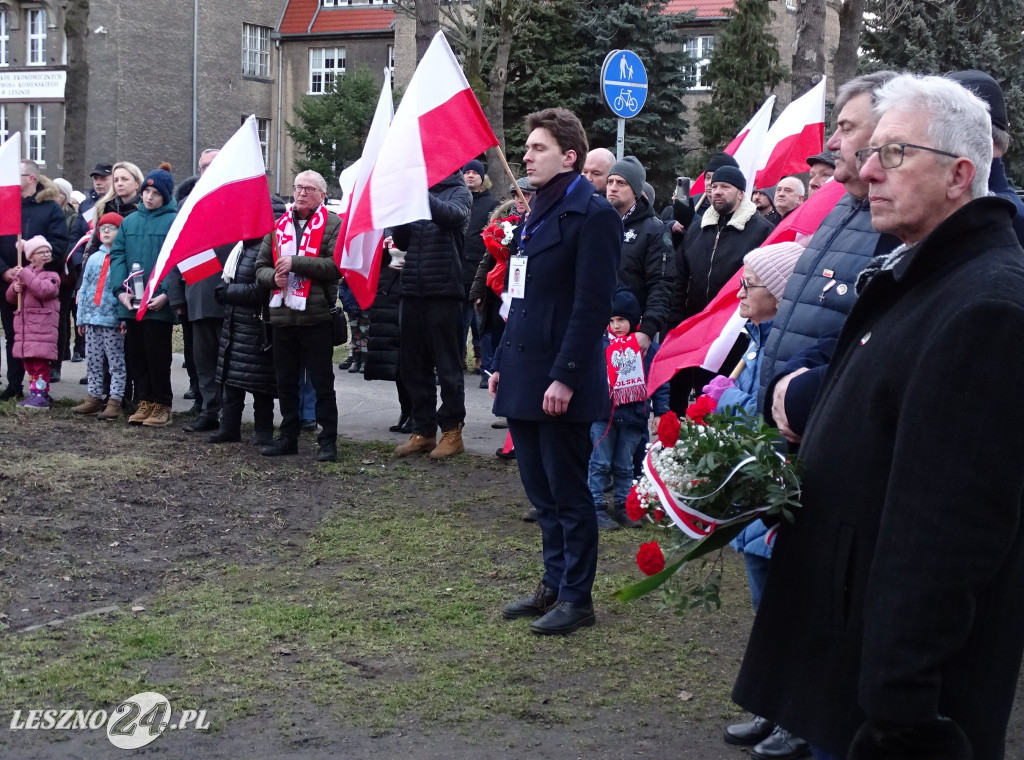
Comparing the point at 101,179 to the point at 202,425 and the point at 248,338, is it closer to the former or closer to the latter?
the point at 202,425

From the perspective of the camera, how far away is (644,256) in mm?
7410

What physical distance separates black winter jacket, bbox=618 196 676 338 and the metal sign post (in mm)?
3353

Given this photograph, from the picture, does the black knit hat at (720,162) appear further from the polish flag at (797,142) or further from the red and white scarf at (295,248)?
the red and white scarf at (295,248)

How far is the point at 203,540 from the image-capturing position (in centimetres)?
686

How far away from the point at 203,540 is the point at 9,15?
44827 millimetres

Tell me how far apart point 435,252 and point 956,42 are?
24.9m

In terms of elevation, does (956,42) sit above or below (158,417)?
above

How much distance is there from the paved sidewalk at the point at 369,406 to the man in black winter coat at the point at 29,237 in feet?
1.58

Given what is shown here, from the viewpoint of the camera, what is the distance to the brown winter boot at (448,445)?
9.09 m

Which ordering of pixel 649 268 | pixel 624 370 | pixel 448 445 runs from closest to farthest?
pixel 624 370, pixel 649 268, pixel 448 445

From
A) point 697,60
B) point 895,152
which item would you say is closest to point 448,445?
point 895,152

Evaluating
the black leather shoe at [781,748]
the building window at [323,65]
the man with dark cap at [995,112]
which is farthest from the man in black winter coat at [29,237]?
the building window at [323,65]

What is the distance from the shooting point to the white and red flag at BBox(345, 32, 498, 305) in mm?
7551

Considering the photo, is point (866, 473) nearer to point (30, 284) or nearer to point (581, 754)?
point (581, 754)
